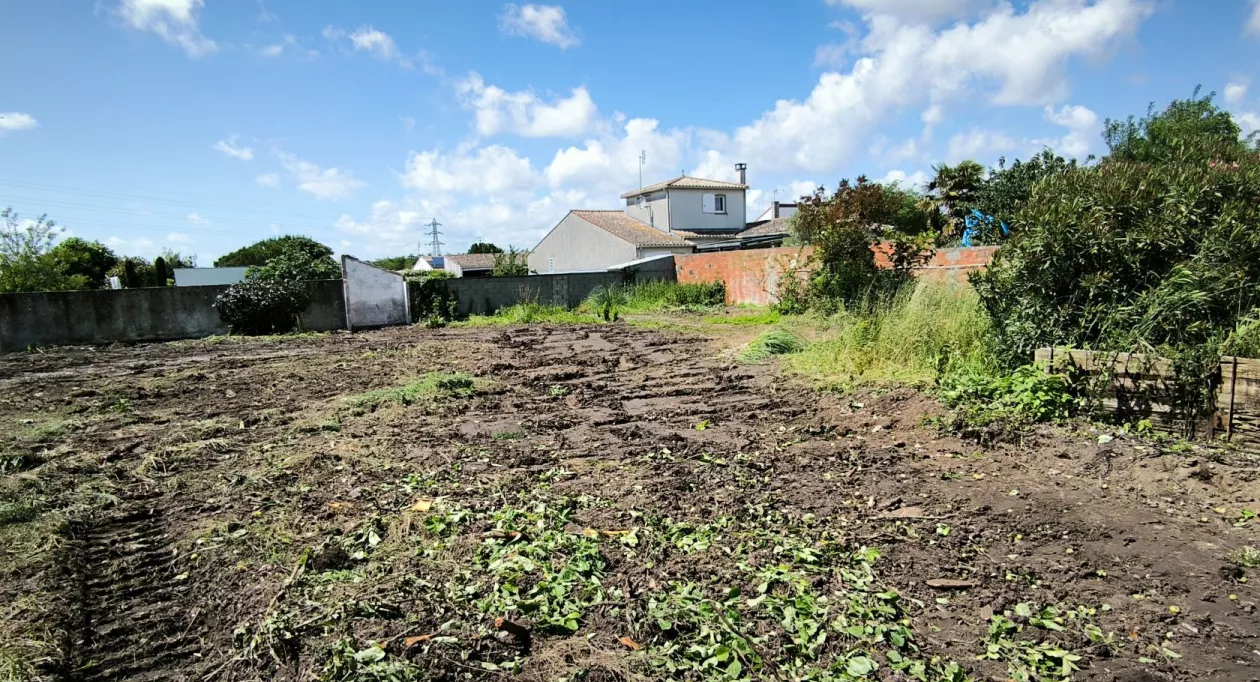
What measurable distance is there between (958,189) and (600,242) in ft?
53.2

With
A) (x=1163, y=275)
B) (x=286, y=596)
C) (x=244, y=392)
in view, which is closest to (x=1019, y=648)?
(x=286, y=596)

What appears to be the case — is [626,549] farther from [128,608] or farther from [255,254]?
[255,254]

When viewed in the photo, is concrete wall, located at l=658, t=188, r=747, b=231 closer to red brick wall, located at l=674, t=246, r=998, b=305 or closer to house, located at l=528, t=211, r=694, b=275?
house, located at l=528, t=211, r=694, b=275

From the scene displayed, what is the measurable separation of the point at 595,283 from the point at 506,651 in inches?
826

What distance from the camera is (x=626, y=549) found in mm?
3436

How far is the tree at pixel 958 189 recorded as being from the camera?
73.6 ft

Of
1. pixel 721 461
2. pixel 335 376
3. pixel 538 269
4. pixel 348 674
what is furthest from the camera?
pixel 538 269

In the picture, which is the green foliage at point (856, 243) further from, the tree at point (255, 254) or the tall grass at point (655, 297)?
the tree at point (255, 254)

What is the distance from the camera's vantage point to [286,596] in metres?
2.97

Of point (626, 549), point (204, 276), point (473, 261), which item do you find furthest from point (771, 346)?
point (473, 261)

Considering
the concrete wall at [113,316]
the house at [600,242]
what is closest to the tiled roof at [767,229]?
the house at [600,242]

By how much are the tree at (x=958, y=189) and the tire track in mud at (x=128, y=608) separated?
77.0ft

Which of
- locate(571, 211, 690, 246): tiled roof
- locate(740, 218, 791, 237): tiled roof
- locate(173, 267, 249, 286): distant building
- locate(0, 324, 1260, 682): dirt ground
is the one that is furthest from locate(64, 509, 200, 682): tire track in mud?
locate(173, 267, 249, 286): distant building

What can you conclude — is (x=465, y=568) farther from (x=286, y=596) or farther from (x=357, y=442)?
(x=357, y=442)
